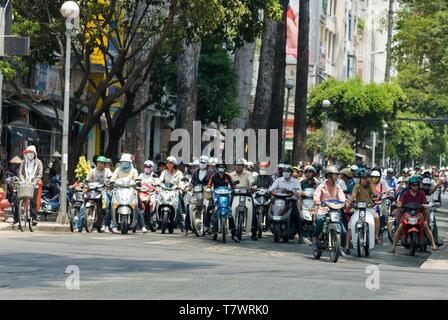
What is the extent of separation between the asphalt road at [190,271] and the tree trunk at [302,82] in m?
22.1

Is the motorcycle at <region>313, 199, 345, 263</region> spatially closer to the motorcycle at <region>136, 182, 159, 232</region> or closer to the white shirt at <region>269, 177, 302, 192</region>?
the white shirt at <region>269, 177, 302, 192</region>

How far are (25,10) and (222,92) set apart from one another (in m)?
18.3

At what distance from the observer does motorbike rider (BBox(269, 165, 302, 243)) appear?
98.5ft

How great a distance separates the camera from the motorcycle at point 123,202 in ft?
97.9

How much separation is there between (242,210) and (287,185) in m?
1.55

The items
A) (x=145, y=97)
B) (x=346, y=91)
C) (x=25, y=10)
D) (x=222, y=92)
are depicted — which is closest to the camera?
(x=25, y=10)

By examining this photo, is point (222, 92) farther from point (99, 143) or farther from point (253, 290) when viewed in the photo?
point (253, 290)

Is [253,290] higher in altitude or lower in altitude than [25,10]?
lower

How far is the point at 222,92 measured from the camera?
51781 millimetres

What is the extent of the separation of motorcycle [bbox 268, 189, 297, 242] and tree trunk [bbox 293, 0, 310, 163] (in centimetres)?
2021

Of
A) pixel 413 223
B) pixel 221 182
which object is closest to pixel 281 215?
pixel 221 182

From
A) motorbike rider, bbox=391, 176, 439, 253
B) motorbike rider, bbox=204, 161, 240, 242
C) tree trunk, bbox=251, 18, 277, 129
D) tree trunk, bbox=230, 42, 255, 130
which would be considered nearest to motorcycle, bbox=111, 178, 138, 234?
motorbike rider, bbox=204, 161, 240, 242

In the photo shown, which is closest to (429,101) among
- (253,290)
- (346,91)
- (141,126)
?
(346,91)
